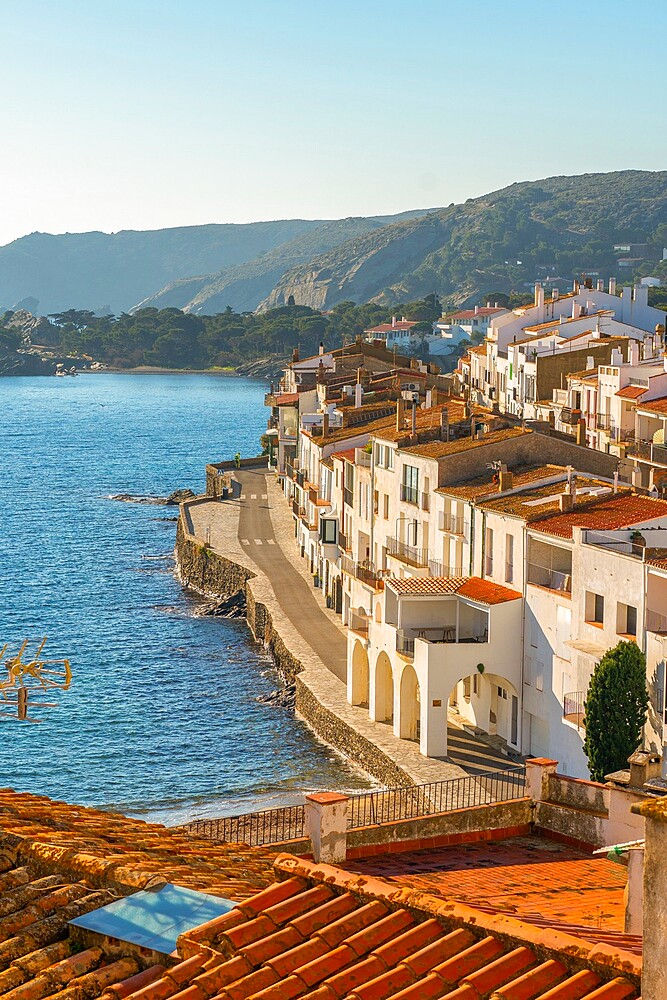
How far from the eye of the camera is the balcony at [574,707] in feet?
118

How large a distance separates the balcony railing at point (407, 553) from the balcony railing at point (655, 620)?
14110 millimetres

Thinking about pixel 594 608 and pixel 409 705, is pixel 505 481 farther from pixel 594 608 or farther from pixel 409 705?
pixel 594 608

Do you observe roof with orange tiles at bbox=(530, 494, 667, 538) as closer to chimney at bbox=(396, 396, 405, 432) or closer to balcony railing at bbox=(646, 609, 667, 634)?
balcony railing at bbox=(646, 609, 667, 634)

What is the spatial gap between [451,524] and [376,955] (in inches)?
1422

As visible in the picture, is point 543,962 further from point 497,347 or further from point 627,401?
point 497,347

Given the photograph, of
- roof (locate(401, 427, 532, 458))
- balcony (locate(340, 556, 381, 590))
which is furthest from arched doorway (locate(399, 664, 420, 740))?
roof (locate(401, 427, 532, 458))

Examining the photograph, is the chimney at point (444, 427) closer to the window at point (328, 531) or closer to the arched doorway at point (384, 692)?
the arched doorway at point (384, 692)

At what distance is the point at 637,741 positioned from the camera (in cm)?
3406

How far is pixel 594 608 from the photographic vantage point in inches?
1449

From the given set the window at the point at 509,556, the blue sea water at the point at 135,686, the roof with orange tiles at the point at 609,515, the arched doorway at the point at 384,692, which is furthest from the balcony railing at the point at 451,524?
the blue sea water at the point at 135,686

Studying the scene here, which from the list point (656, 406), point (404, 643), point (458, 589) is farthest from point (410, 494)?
point (656, 406)

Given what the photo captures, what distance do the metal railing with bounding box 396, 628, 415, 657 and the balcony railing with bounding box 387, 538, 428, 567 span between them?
602 centimetres

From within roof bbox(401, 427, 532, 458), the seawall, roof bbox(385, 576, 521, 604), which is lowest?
the seawall

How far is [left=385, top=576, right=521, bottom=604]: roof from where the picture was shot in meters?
40.7
